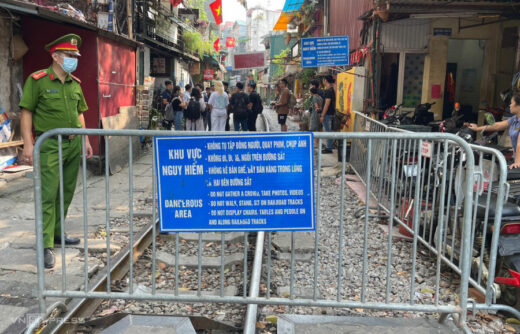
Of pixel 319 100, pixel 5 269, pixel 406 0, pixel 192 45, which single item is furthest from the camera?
pixel 192 45

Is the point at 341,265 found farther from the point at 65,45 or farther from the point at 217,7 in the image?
the point at 217,7

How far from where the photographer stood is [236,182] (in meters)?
3.13

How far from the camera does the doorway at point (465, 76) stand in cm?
1384

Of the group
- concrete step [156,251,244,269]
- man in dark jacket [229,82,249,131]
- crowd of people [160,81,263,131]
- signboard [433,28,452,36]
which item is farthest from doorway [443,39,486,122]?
concrete step [156,251,244,269]

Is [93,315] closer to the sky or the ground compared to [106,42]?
closer to the ground

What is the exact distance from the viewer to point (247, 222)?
318cm

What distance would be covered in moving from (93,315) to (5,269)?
1.31 metres

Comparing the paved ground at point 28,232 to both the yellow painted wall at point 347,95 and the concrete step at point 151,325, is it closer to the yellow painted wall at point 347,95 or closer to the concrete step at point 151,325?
the concrete step at point 151,325

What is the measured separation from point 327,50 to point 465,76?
4.55 metres

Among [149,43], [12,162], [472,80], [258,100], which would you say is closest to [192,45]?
[149,43]

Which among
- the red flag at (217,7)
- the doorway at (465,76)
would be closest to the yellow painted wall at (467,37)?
the doorway at (465,76)

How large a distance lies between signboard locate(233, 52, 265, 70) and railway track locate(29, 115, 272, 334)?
58.0 feet

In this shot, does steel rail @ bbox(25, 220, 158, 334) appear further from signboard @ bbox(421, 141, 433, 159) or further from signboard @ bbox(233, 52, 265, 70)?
signboard @ bbox(233, 52, 265, 70)

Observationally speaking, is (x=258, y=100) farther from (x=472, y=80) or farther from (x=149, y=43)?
(x=149, y=43)
